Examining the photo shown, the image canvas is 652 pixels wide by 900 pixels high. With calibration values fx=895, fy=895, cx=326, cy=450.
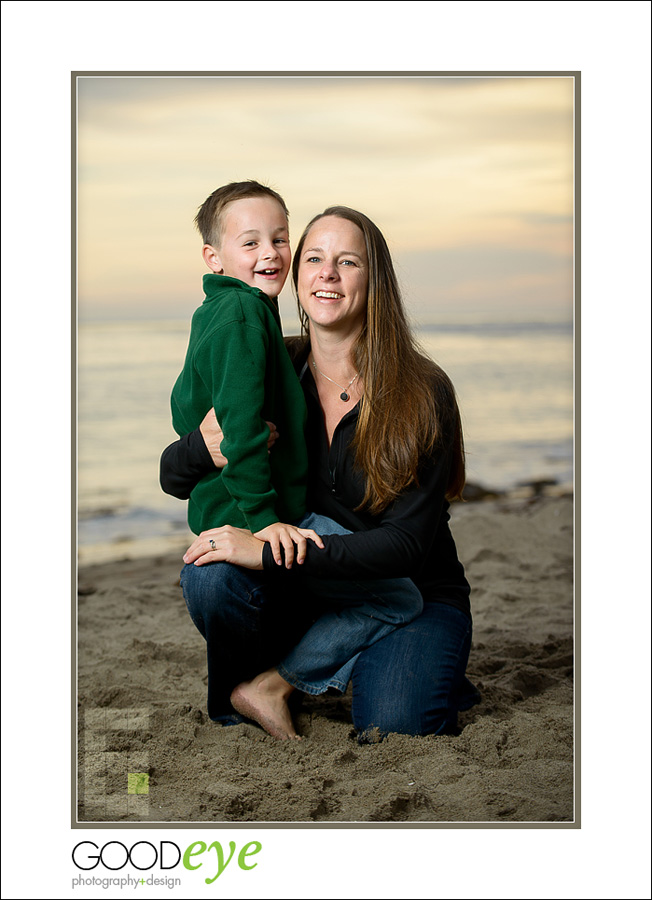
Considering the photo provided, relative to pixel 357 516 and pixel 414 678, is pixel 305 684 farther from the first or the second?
pixel 357 516

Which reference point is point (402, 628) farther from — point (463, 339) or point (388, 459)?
point (463, 339)

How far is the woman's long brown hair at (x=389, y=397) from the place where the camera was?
186 cm

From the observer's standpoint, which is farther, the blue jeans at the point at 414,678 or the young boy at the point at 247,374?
the blue jeans at the point at 414,678

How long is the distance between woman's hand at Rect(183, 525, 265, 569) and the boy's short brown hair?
0.62 metres

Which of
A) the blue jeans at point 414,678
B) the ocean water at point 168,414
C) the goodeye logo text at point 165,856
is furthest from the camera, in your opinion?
the ocean water at point 168,414

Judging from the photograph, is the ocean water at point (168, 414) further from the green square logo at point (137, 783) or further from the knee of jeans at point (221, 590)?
the green square logo at point (137, 783)

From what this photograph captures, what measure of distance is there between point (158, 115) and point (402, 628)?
1381 millimetres

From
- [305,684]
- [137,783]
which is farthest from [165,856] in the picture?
[305,684]

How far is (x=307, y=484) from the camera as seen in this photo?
1989mm

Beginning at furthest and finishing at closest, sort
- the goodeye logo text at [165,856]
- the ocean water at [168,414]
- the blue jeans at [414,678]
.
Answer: the ocean water at [168,414], the blue jeans at [414,678], the goodeye logo text at [165,856]

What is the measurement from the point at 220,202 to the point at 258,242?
0.45 feet

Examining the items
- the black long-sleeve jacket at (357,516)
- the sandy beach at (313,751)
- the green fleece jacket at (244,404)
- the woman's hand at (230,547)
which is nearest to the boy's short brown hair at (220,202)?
the green fleece jacket at (244,404)

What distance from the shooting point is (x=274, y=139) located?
250 centimetres

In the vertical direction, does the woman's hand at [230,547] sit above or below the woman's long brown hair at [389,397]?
below
